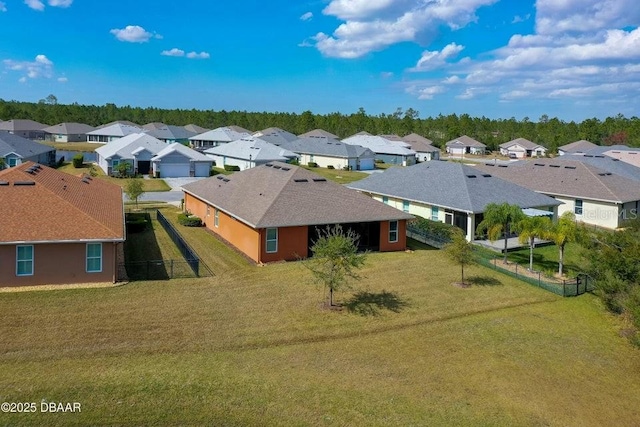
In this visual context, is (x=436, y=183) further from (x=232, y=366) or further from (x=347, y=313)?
(x=232, y=366)

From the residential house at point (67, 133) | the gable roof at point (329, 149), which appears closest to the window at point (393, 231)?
the gable roof at point (329, 149)

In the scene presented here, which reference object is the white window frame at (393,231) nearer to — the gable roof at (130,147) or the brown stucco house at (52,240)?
the brown stucco house at (52,240)

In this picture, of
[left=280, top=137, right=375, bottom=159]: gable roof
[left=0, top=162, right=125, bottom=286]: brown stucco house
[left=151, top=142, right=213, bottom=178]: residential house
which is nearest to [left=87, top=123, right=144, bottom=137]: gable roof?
[left=280, top=137, right=375, bottom=159]: gable roof

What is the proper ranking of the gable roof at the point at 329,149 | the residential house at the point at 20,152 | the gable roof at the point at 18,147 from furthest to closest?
the gable roof at the point at 329,149
the gable roof at the point at 18,147
the residential house at the point at 20,152

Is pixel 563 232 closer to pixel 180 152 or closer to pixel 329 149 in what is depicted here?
pixel 180 152

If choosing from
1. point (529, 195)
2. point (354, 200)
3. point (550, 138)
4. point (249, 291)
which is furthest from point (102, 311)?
point (550, 138)

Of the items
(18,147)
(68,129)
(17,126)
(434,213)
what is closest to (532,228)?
(434,213)
